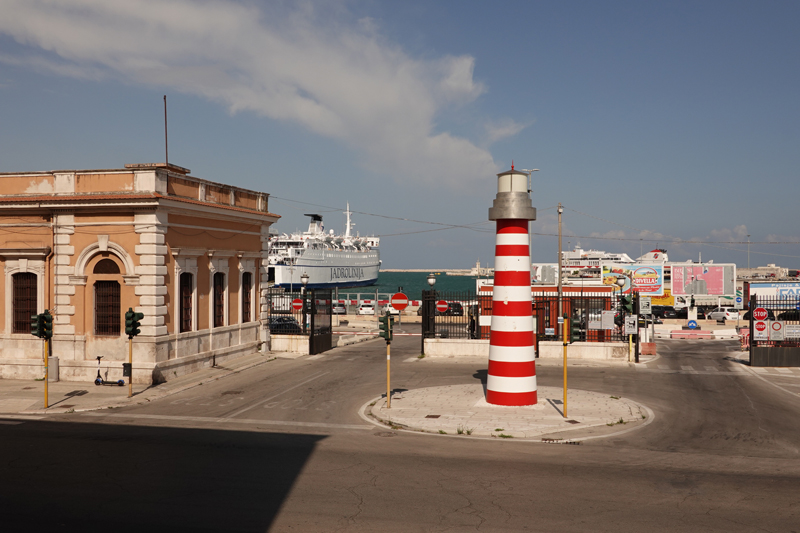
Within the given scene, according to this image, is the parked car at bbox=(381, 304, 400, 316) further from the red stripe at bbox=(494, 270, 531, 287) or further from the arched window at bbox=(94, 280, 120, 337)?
the arched window at bbox=(94, 280, 120, 337)

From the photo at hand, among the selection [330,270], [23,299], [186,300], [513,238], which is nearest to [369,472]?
[513,238]

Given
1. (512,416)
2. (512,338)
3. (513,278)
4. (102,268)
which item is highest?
(102,268)

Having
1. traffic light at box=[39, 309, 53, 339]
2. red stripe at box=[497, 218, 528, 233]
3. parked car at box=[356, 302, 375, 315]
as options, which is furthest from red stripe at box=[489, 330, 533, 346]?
parked car at box=[356, 302, 375, 315]

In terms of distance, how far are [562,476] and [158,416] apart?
11.4 metres

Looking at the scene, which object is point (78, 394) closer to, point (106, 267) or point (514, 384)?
point (106, 267)

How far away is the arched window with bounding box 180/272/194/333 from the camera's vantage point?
23234 millimetres

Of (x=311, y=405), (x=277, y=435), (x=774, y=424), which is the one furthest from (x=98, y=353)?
(x=774, y=424)

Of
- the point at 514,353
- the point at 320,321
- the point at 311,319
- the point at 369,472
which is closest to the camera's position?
the point at 369,472

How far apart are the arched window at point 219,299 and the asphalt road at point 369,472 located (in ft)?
21.1

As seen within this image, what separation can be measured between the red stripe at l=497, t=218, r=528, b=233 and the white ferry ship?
8540cm

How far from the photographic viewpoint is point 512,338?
53.9ft

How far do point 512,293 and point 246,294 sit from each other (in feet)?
50.3

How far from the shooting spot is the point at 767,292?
62.2 metres

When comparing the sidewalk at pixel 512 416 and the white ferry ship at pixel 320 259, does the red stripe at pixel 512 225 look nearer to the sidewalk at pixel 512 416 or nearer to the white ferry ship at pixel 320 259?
the sidewalk at pixel 512 416
